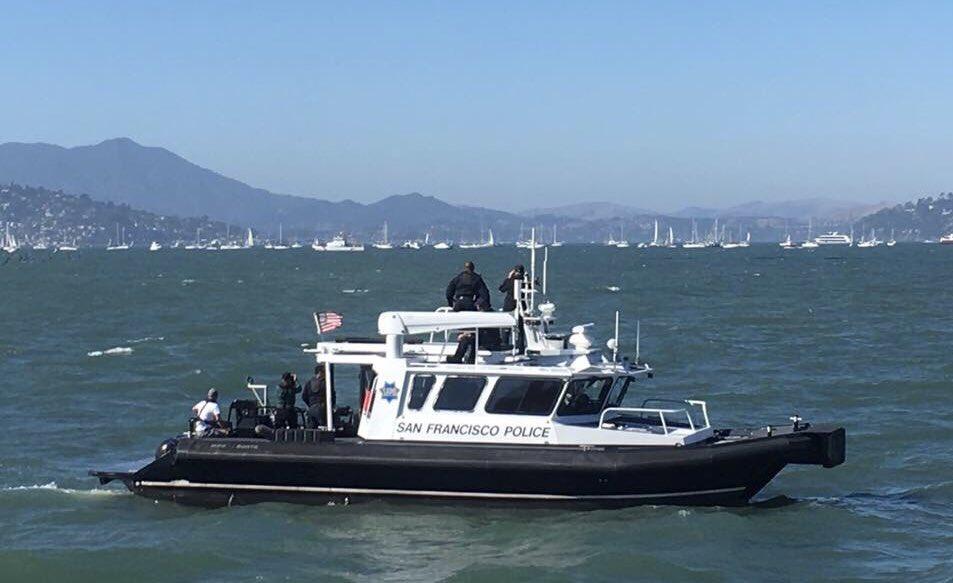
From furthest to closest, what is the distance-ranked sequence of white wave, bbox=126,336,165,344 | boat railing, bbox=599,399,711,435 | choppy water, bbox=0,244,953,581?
1. white wave, bbox=126,336,165,344
2. boat railing, bbox=599,399,711,435
3. choppy water, bbox=0,244,953,581

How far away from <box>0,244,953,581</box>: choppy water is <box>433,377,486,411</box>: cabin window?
1.33 metres

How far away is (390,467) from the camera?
18094mm

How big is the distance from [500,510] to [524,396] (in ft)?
4.84

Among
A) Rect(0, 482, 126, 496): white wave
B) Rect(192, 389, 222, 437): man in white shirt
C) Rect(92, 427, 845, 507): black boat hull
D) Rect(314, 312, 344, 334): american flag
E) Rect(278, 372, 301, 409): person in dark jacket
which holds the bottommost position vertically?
Rect(0, 482, 126, 496): white wave

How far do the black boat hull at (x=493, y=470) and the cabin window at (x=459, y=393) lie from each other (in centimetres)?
56

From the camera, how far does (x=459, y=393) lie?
18484 millimetres

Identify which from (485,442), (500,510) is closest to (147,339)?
(485,442)

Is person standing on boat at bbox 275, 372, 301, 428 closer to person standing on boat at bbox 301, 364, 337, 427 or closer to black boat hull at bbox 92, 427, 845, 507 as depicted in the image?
person standing on boat at bbox 301, 364, 337, 427

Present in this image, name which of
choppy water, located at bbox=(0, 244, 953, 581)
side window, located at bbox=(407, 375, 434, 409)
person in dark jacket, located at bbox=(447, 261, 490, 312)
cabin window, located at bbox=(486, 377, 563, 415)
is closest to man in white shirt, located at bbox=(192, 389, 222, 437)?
choppy water, located at bbox=(0, 244, 953, 581)

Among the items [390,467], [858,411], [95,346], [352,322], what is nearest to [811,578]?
[390,467]

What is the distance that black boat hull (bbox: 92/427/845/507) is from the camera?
58.7ft

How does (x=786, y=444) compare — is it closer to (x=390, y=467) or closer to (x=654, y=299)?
(x=390, y=467)

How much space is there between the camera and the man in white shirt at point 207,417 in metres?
19.5

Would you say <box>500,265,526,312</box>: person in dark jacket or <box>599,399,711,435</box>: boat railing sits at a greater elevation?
<box>500,265,526,312</box>: person in dark jacket
